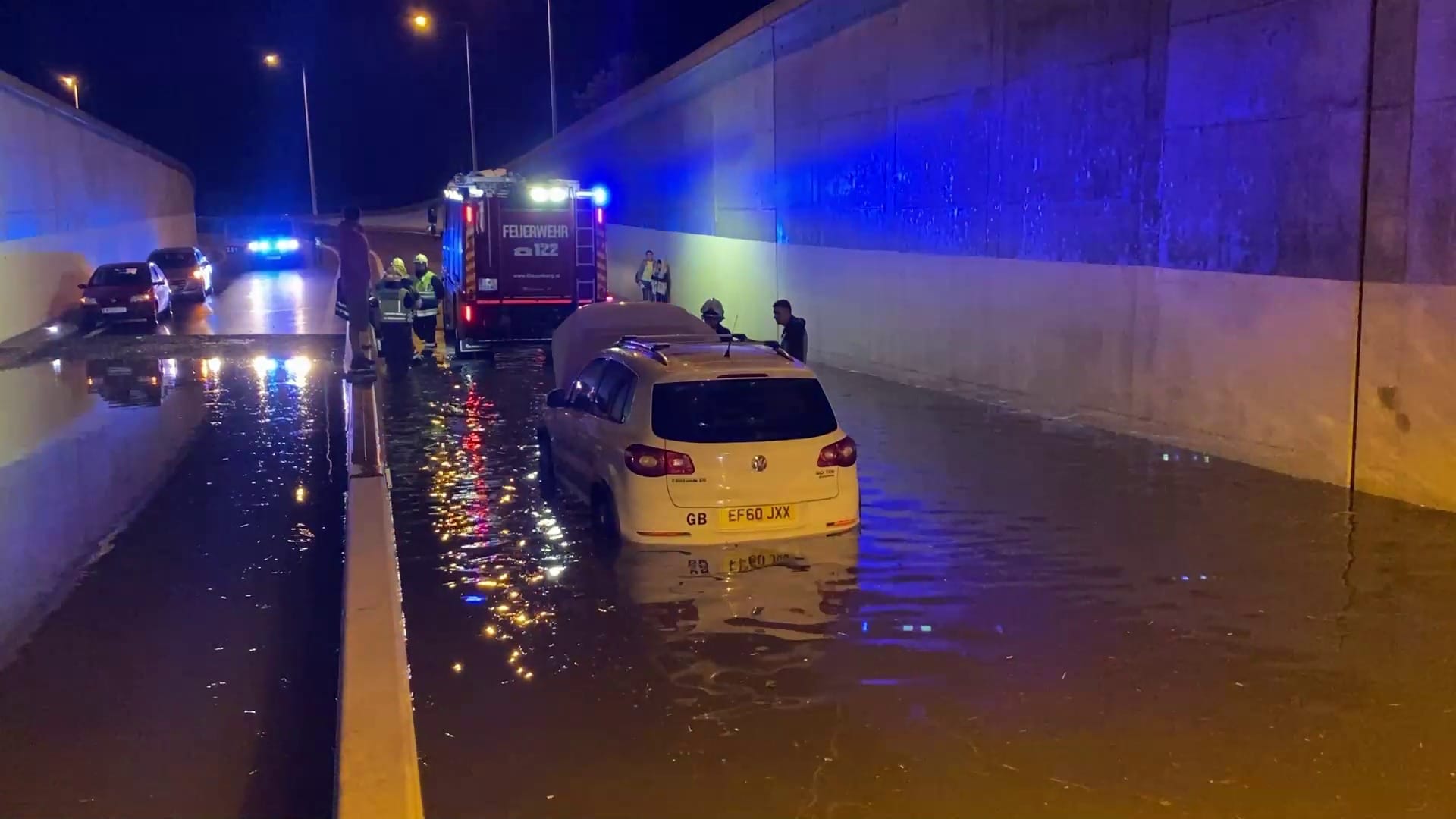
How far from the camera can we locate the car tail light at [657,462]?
873 cm

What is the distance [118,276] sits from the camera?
2869cm

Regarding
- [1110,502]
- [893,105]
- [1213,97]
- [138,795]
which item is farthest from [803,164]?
[138,795]

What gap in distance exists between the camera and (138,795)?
551 centimetres

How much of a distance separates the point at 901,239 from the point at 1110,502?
28.1 ft

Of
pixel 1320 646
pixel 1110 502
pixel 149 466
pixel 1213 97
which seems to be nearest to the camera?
pixel 1320 646

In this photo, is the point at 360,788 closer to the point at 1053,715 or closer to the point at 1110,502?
the point at 1053,715

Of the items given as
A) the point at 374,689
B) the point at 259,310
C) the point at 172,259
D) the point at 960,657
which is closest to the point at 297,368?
the point at 259,310

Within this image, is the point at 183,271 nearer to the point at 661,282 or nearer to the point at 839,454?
the point at 661,282

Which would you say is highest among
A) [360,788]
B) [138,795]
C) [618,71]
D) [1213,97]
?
[618,71]

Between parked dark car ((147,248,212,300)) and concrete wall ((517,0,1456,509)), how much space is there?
64.0 feet

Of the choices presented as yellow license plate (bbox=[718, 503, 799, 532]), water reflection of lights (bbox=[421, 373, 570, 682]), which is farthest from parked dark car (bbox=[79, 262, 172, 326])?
yellow license plate (bbox=[718, 503, 799, 532])

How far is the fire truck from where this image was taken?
21641 mm

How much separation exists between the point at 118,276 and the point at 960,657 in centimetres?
2668

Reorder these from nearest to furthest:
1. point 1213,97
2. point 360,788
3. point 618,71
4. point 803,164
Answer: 1. point 360,788
2. point 1213,97
3. point 803,164
4. point 618,71
